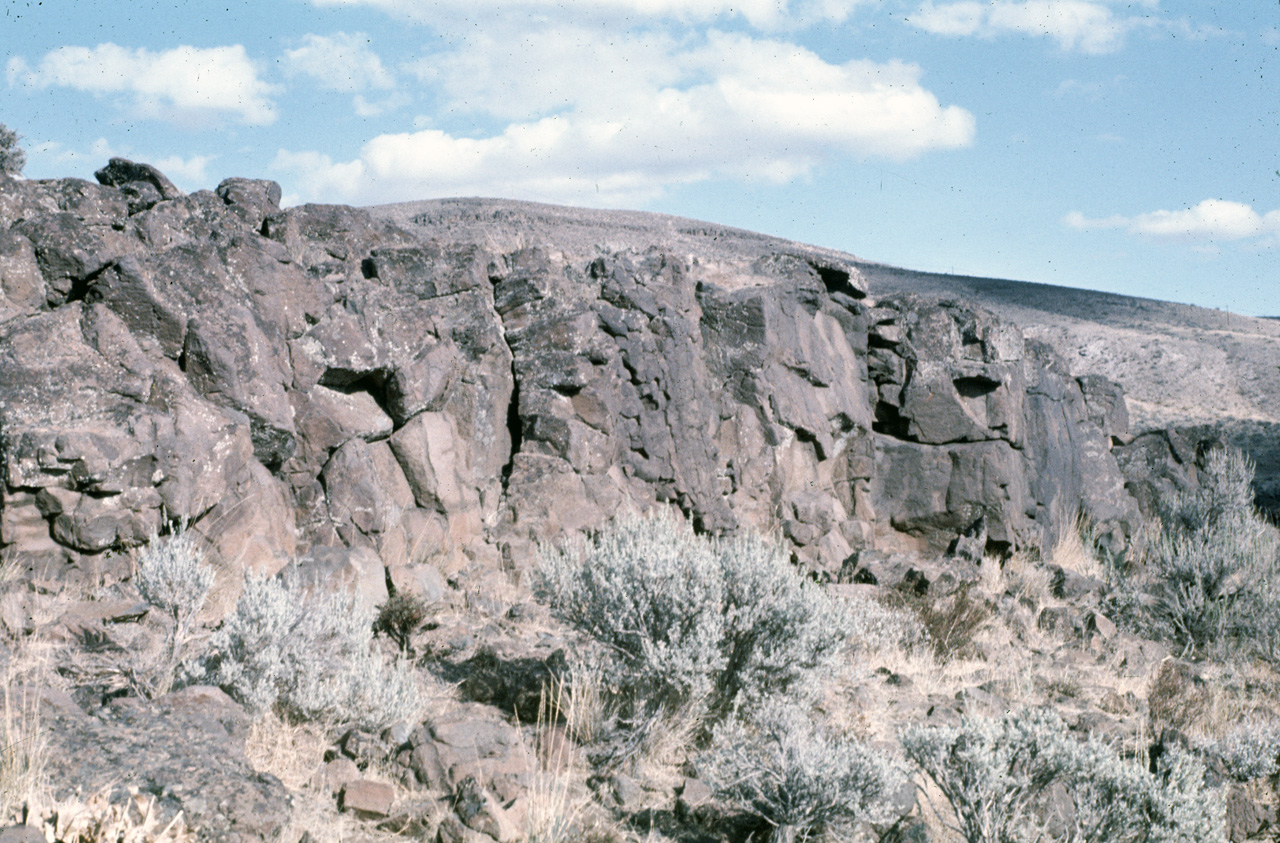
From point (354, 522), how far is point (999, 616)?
21.6ft

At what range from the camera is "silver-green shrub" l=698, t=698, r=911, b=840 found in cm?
433

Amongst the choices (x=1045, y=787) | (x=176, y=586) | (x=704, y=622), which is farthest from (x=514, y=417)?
(x=1045, y=787)

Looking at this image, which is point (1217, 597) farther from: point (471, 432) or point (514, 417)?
point (471, 432)

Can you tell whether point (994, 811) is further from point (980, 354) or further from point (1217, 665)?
point (980, 354)

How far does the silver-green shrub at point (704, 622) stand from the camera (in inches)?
216

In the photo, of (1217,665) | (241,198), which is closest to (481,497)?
(241,198)

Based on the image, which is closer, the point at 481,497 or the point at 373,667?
the point at 373,667

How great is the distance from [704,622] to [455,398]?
438 centimetres

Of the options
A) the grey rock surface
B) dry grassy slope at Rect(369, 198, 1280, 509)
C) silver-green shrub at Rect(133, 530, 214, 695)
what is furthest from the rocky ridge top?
dry grassy slope at Rect(369, 198, 1280, 509)

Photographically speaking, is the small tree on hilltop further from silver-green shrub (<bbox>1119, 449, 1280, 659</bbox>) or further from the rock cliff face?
silver-green shrub (<bbox>1119, 449, 1280, 659</bbox>)

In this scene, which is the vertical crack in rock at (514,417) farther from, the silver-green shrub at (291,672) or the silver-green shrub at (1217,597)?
the silver-green shrub at (1217,597)

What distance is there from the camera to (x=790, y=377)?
463 inches

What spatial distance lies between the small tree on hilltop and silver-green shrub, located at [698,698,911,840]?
72.2 feet

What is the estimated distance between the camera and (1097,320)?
47312 mm
